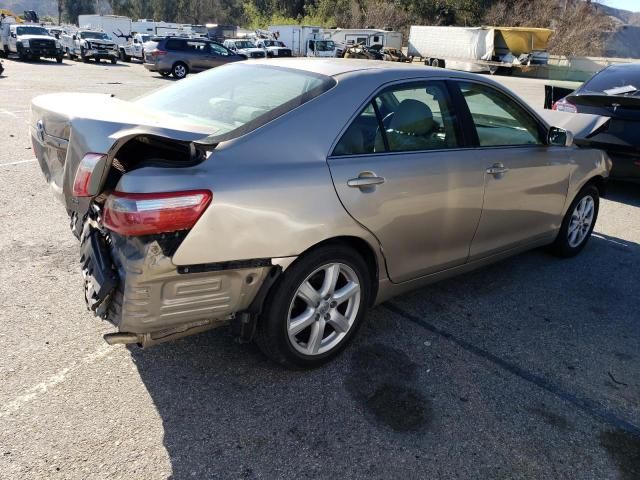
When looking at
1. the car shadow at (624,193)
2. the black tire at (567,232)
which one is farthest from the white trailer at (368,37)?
the black tire at (567,232)

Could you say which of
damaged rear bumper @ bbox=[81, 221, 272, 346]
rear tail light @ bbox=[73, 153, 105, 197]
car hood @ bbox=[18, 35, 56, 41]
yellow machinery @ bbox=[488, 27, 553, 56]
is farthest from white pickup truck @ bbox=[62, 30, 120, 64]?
damaged rear bumper @ bbox=[81, 221, 272, 346]

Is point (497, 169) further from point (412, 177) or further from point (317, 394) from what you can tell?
point (317, 394)

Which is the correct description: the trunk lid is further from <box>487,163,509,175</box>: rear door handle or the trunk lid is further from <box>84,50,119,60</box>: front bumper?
<box>84,50,119,60</box>: front bumper

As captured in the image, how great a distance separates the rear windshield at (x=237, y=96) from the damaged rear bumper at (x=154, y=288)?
25.3 inches

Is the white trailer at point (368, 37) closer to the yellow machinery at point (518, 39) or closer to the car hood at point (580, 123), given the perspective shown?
the yellow machinery at point (518, 39)

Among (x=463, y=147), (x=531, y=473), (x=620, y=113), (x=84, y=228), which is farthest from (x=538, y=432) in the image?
(x=620, y=113)

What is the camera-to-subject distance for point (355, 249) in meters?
3.10

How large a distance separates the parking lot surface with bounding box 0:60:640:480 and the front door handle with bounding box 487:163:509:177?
985 mm

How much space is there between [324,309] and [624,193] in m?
6.30

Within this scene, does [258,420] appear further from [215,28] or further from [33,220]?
[215,28]

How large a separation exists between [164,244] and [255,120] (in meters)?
0.85

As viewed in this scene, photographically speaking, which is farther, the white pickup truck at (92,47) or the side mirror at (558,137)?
the white pickup truck at (92,47)

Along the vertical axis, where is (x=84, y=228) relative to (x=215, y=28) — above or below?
below

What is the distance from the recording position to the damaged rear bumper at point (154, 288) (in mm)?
2375
